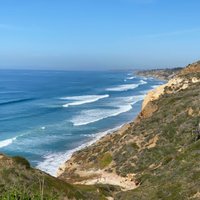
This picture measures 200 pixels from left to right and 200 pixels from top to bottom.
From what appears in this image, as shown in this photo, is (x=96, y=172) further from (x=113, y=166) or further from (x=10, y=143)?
(x=10, y=143)

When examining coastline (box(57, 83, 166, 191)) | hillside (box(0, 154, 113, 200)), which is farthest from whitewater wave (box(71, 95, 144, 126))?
hillside (box(0, 154, 113, 200))

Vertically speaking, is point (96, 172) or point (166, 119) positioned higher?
point (166, 119)

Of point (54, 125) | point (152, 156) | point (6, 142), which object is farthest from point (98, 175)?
point (54, 125)

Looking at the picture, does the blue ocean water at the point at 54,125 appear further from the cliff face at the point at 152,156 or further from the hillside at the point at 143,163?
the hillside at the point at 143,163

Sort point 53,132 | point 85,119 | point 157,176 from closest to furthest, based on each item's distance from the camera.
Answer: point 157,176 → point 53,132 → point 85,119

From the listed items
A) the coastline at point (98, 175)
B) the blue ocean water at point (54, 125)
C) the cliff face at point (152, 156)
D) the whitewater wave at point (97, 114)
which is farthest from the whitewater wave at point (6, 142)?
the cliff face at point (152, 156)

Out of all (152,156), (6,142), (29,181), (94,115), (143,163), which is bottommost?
(6,142)

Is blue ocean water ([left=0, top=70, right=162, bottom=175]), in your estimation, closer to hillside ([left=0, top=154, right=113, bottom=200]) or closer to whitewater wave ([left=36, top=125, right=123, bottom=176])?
whitewater wave ([left=36, top=125, right=123, bottom=176])

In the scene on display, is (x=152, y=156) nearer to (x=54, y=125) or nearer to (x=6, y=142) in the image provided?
(x=6, y=142)

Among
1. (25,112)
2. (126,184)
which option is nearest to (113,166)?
(126,184)
